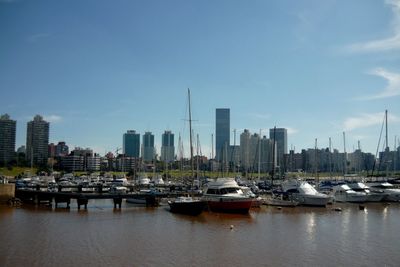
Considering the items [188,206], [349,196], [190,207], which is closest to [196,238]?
[190,207]

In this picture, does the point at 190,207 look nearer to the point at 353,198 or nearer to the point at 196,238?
the point at 196,238

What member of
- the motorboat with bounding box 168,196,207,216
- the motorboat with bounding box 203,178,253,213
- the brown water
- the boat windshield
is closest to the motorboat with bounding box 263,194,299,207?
the brown water

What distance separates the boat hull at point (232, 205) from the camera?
54.4 meters

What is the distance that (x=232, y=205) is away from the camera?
54656 mm

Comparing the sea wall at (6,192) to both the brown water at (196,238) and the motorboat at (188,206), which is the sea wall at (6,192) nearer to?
the brown water at (196,238)

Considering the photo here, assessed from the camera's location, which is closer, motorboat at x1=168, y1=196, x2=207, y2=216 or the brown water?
the brown water

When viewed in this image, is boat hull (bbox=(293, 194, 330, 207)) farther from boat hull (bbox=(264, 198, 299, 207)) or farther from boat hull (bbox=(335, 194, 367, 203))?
boat hull (bbox=(335, 194, 367, 203))

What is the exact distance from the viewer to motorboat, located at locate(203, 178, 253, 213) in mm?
54500

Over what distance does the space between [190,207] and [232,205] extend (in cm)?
540

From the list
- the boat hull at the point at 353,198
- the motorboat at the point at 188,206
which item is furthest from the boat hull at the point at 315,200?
the motorboat at the point at 188,206

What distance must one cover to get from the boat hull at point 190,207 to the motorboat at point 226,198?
53.8 inches

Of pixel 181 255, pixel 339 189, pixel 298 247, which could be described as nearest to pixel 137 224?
pixel 181 255

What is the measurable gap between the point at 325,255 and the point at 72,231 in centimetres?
2342

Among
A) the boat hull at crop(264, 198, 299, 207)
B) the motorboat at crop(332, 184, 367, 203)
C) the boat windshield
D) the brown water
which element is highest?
the boat windshield
